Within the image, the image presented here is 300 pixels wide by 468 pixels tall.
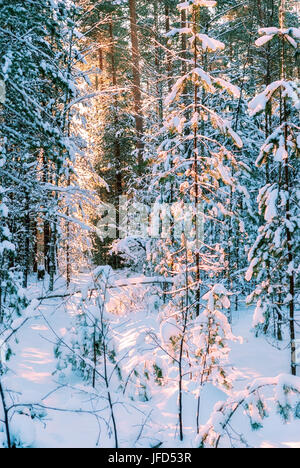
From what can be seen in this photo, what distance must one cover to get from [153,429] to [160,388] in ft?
3.51

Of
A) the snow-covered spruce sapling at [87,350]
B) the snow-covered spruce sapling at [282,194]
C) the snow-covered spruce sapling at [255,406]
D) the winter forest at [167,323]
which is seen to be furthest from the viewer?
the snow-covered spruce sapling at [282,194]

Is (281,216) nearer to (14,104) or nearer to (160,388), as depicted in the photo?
(160,388)

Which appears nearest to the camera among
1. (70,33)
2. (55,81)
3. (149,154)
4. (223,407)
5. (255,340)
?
(223,407)

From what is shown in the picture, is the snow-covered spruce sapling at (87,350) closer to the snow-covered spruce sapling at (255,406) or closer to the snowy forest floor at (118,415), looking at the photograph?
the snowy forest floor at (118,415)

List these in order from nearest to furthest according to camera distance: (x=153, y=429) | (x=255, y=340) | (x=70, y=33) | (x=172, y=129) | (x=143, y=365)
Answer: (x=153, y=429) → (x=143, y=365) → (x=172, y=129) → (x=255, y=340) → (x=70, y=33)

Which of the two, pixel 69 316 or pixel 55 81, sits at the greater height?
pixel 55 81

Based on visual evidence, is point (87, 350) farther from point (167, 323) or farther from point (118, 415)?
point (167, 323)

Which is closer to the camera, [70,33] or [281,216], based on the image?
[281,216]

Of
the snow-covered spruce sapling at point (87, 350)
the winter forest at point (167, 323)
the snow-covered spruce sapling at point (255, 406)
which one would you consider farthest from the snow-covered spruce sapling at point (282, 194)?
the snow-covered spruce sapling at point (87, 350)

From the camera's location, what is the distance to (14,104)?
6289 mm

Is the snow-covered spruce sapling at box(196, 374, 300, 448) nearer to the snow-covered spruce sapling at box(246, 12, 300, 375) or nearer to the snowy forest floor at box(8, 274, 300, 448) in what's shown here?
the snowy forest floor at box(8, 274, 300, 448)

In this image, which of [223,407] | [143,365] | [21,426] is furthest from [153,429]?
[21,426]

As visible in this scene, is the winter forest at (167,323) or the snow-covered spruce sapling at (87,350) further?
the snow-covered spruce sapling at (87,350)

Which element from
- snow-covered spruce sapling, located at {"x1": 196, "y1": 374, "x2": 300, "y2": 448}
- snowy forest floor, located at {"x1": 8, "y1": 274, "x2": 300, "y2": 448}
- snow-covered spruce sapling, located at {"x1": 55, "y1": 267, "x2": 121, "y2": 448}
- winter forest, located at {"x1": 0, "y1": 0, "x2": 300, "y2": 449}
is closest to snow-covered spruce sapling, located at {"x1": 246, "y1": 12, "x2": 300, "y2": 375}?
winter forest, located at {"x1": 0, "y1": 0, "x2": 300, "y2": 449}
